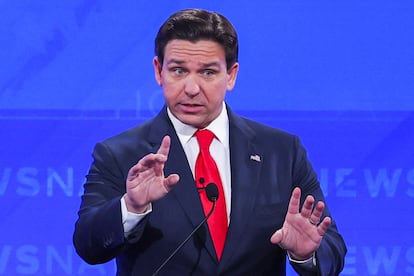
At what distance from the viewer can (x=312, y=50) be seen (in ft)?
11.9

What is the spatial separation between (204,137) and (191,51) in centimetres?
26

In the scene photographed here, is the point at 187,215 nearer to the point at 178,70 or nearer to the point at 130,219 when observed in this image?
the point at 130,219

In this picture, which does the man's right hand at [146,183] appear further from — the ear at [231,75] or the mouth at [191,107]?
the ear at [231,75]

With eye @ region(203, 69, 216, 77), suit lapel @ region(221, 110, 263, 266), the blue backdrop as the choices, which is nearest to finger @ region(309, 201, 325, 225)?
suit lapel @ region(221, 110, 263, 266)

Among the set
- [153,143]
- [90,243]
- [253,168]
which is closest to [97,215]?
[90,243]

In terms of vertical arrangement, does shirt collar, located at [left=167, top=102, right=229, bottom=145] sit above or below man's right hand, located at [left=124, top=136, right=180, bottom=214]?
above

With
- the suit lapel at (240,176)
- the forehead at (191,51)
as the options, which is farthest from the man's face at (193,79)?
the suit lapel at (240,176)

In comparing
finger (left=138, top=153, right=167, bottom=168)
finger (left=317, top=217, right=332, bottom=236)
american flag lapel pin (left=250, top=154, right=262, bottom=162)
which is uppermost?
american flag lapel pin (left=250, top=154, right=262, bottom=162)

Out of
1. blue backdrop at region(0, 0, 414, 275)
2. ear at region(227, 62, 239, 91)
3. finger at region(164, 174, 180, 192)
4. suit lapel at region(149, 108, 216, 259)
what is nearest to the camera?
finger at region(164, 174, 180, 192)

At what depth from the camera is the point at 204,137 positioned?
2.58 meters

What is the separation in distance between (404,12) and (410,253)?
3.26 feet

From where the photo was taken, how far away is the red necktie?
2.44 meters

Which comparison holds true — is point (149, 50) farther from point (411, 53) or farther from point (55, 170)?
point (411, 53)

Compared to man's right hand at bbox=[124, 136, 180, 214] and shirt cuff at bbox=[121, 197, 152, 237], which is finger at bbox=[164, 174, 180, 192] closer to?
man's right hand at bbox=[124, 136, 180, 214]
